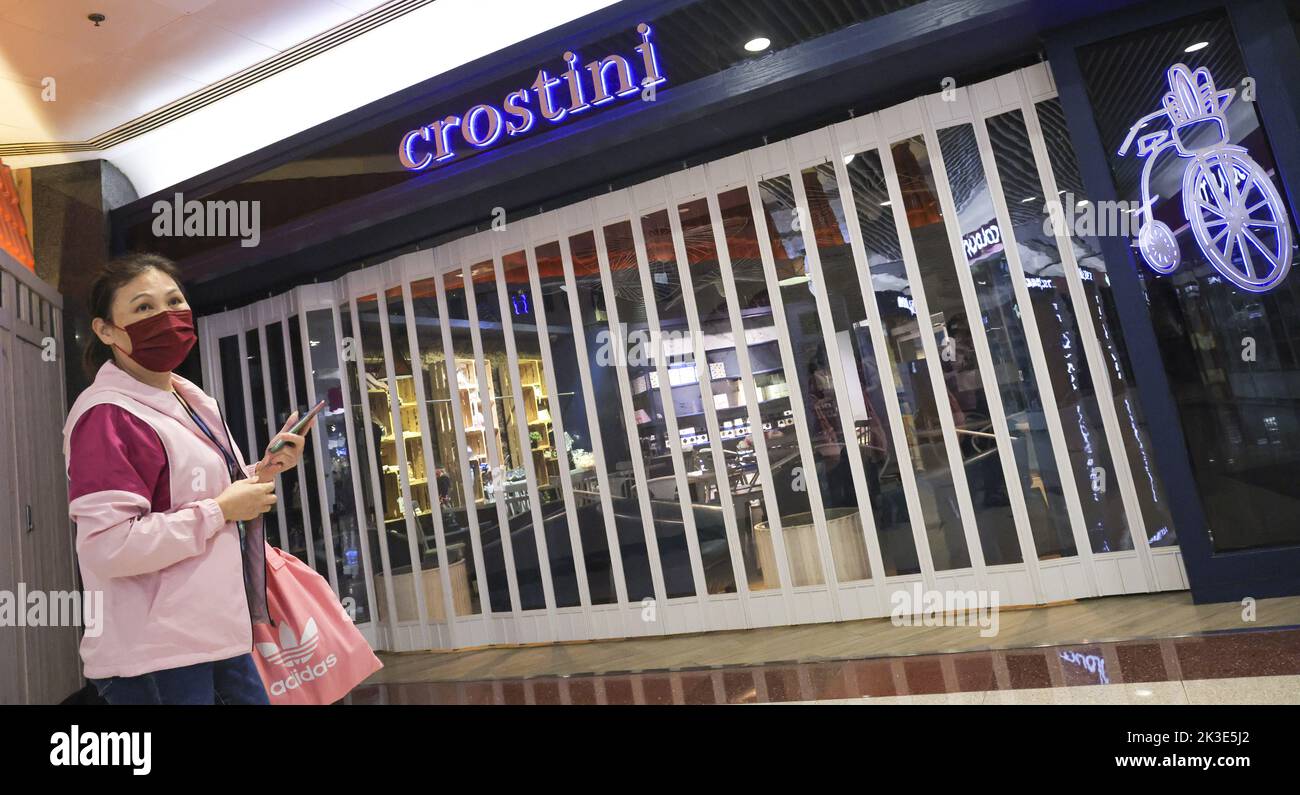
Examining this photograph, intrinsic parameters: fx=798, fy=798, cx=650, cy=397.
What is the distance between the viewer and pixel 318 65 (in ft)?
17.6

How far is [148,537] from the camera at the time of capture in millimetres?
1580

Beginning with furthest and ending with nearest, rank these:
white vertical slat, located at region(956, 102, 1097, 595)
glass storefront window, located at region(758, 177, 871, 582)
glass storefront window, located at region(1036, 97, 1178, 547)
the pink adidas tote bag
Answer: glass storefront window, located at region(758, 177, 871, 582) → white vertical slat, located at region(956, 102, 1097, 595) → glass storefront window, located at region(1036, 97, 1178, 547) → the pink adidas tote bag

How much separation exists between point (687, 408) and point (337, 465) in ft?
9.56

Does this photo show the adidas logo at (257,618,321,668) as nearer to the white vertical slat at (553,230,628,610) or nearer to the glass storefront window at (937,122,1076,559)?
the white vertical slat at (553,230,628,610)

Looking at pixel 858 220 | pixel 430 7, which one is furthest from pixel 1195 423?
pixel 430 7

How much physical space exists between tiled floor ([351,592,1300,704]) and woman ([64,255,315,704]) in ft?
7.34

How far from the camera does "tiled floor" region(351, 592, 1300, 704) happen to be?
2.70 meters

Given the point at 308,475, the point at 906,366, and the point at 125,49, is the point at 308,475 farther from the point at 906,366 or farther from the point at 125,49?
the point at 906,366

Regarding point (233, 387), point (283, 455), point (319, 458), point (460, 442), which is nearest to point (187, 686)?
point (283, 455)

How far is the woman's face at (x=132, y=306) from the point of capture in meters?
1.87

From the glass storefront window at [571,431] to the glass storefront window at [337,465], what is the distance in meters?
1.80

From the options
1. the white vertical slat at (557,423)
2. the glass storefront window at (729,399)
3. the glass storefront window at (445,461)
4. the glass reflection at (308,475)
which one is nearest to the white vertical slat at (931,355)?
the glass storefront window at (729,399)

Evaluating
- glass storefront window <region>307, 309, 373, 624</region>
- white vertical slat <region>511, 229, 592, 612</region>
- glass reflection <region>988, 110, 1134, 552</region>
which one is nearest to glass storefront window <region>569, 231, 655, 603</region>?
white vertical slat <region>511, 229, 592, 612</region>
